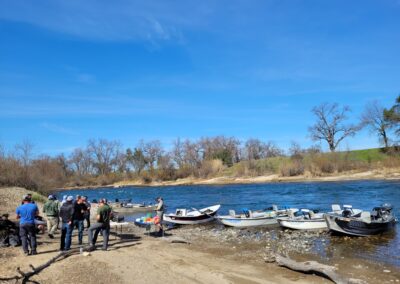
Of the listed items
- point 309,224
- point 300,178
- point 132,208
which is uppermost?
point 300,178

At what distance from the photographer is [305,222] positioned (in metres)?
20.7

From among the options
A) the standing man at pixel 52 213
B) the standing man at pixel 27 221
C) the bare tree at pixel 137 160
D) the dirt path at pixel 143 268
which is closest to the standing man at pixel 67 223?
the dirt path at pixel 143 268

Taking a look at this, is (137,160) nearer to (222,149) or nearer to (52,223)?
(222,149)

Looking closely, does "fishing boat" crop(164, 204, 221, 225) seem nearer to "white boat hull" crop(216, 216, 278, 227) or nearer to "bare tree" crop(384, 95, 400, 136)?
"white boat hull" crop(216, 216, 278, 227)

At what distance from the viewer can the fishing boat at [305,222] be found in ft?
67.7

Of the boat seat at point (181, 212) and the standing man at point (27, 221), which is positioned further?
the boat seat at point (181, 212)

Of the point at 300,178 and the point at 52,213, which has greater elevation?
the point at 300,178

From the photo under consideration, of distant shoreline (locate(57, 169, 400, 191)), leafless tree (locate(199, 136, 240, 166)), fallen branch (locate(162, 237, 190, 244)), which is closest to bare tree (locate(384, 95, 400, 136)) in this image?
distant shoreline (locate(57, 169, 400, 191))

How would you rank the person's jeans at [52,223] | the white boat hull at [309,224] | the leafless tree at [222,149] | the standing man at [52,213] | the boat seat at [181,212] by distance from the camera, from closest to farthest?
the standing man at [52,213] → the person's jeans at [52,223] → the white boat hull at [309,224] → the boat seat at [181,212] → the leafless tree at [222,149]

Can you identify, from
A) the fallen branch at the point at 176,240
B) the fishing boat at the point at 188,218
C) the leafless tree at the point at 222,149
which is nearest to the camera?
the fallen branch at the point at 176,240

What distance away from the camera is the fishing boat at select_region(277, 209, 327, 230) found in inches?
813

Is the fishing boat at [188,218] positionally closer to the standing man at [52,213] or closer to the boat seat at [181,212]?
the boat seat at [181,212]

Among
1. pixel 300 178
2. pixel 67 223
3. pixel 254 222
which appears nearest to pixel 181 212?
pixel 254 222

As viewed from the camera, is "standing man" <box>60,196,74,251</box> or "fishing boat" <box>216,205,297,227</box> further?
"fishing boat" <box>216,205,297,227</box>
